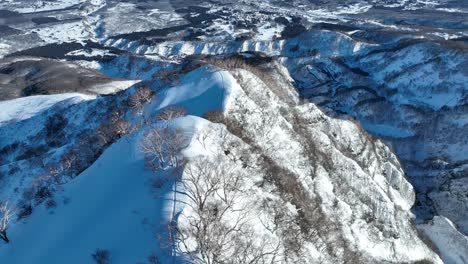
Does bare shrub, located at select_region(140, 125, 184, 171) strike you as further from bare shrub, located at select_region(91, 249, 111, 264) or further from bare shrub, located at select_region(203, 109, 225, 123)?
bare shrub, located at select_region(91, 249, 111, 264)

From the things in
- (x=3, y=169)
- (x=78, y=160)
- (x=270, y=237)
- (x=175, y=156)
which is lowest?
(x=3, y=169)

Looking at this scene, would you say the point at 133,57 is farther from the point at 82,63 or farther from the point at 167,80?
the point at 167,80

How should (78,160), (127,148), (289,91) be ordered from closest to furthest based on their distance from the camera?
(127,148), (78,160), (289,91)

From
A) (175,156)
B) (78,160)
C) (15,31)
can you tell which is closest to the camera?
(175,156)

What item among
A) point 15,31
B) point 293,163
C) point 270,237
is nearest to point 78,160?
point 293,163

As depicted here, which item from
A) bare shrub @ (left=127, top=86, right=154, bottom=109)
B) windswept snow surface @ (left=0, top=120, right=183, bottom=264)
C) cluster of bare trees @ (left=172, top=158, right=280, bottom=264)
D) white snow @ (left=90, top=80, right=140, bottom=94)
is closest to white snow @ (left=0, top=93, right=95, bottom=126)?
white snow @ (left=90, top=80, right=140, bottom=94)

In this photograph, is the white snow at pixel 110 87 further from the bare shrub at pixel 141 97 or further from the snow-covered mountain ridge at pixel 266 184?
the bare shrub at pixel 141 97

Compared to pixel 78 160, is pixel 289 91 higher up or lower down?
lower down

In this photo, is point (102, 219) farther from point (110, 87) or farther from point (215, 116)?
point (110, 87)
